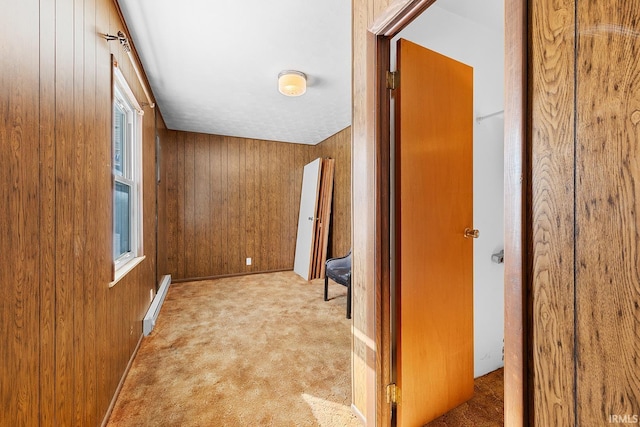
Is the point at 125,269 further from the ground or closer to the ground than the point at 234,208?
closer to the ground

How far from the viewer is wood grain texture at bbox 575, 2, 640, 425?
0.54 m

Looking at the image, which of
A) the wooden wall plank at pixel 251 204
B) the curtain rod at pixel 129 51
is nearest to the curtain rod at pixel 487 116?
the curtain rod at pixel 129 51

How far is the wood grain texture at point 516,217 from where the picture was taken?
0.70m

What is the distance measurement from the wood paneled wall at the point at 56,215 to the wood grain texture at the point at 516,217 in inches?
54.2

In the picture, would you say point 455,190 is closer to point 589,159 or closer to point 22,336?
point 589,159

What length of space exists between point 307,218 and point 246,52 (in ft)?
9.31

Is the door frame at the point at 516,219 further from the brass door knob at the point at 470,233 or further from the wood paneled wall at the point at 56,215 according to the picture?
the wood paneled wall at the point at 56,215

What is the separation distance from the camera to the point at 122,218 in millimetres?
2234

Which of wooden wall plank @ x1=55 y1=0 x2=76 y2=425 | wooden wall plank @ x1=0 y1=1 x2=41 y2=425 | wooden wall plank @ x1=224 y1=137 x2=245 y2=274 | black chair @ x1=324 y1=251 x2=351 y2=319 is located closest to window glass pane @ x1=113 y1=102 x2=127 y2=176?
wooden wall plank @ x1=55 y1=0 x2=76 y2=425

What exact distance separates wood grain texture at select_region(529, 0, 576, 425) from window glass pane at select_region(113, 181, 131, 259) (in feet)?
8.19

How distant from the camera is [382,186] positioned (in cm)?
132

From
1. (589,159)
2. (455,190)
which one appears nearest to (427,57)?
(455,190)

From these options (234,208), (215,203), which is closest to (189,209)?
(215,203)

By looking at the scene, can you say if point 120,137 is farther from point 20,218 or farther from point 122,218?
point 20,218
